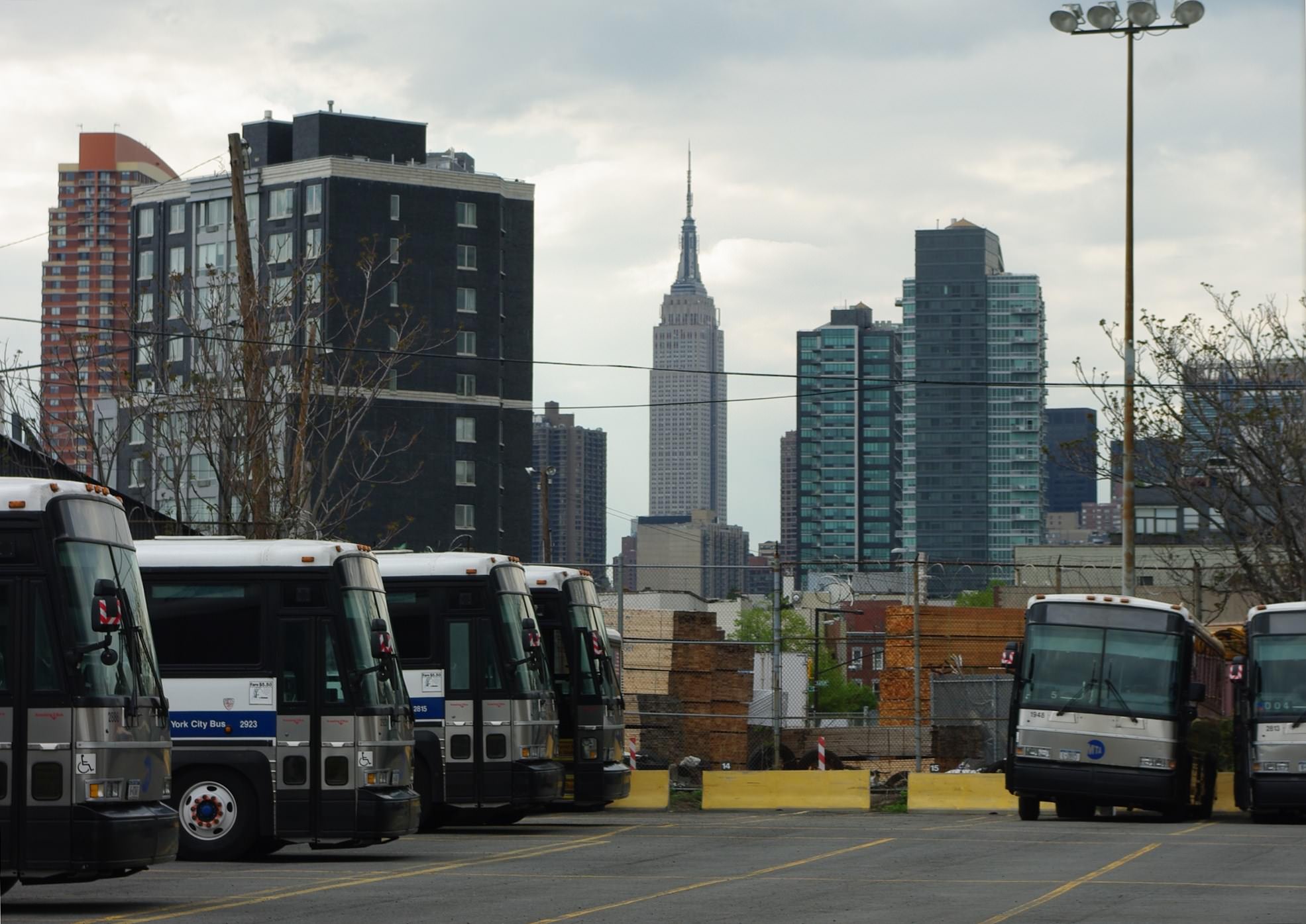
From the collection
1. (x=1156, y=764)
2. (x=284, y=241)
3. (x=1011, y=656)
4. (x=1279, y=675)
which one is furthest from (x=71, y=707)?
A: (x=284, y=241)

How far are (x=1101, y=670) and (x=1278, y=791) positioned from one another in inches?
103

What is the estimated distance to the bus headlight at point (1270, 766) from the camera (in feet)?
82.1

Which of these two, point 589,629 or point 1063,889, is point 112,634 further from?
point 589,629

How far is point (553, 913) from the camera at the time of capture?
42.5ft

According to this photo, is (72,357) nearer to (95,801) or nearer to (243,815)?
(243,815)

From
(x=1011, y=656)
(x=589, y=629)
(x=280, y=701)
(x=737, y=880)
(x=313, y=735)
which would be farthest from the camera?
(x=1011, y=656)

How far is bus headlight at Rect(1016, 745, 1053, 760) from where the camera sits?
82.0ft

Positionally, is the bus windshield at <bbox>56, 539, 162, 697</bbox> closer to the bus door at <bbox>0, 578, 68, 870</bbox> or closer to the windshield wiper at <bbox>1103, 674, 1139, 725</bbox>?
the bus door at <bbox>0, 578, 68, 870</bbox>

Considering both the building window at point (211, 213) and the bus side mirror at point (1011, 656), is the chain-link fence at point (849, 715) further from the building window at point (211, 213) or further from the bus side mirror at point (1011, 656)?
the building window at point (211, 213)

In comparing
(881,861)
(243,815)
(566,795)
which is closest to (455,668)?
(566,795)

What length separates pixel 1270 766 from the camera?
2512 cm

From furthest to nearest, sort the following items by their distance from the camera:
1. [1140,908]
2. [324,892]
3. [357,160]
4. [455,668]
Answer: [357,160] < [455,668] < [324,892] < [1140,908]

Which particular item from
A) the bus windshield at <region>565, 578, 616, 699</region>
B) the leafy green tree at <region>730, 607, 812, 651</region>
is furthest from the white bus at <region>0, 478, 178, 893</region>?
the leafy green tree at <region>730, 607, 812, 651</region>

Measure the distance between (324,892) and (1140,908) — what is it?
231 inches
